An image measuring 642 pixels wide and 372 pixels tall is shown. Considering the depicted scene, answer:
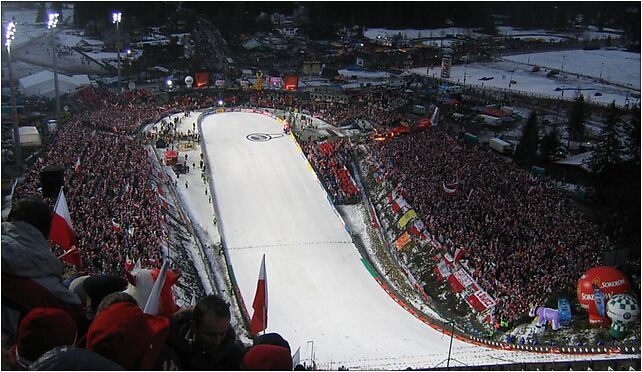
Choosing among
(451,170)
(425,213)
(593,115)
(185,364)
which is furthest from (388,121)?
(185,364)

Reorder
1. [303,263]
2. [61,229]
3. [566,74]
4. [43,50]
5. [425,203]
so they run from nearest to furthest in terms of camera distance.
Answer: [61,229]
[303,263]
[425,203]
[43,50]
[566,74]

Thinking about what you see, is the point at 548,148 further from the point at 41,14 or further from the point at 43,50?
the point at 41,14

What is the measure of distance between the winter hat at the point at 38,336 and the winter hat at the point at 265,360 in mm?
965

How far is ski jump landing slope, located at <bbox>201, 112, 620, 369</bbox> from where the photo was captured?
54.1 feet

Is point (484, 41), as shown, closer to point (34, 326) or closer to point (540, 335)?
point (540, 335)

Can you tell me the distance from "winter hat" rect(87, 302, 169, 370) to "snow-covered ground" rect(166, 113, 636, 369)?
12.9 meters

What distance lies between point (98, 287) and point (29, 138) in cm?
2581

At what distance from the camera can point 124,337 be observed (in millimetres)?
3135

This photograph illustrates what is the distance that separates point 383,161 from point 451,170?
4.14 metres

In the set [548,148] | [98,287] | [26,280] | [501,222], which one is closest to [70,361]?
[26,280]

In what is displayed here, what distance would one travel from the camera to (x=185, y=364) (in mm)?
3869

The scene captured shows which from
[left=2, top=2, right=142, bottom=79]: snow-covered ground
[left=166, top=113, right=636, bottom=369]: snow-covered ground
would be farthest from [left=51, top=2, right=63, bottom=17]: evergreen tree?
[left=166, top=113, right=636, bottom=369]: snow-covered ground

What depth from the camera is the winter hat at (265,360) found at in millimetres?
3561

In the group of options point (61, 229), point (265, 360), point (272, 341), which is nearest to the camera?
point (265, 360)
